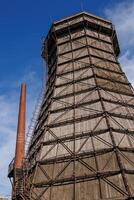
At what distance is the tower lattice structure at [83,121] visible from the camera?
1911 centimetres

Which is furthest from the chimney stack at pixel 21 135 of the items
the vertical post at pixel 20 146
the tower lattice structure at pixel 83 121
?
the tower lattice structure at pixel 83 121

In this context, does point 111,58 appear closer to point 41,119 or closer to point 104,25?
point 104,25

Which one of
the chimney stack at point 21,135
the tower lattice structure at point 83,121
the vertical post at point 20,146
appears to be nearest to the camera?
the tower lattice structure at point 83,121

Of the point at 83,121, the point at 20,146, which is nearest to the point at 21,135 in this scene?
the point at 20,146

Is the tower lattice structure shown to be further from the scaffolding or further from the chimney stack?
the chimney stack

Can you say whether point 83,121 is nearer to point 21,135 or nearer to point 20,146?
point 20,146

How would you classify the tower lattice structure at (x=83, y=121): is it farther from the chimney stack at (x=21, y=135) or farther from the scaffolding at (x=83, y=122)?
the chimney stack at (x=21, y=135)

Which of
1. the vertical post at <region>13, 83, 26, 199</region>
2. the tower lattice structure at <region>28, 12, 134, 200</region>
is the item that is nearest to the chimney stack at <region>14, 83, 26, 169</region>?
the vertical post at <region>13, 83, 26, 199</region>

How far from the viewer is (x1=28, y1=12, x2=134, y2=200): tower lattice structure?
62.7ft

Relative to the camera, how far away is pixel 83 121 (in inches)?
936

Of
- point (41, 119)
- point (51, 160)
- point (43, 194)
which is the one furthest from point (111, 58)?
point (43, 194)

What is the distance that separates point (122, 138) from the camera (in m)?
21.7

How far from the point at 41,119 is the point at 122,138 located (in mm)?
8529

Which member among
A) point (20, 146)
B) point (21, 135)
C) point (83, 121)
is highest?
point (21, 135)
